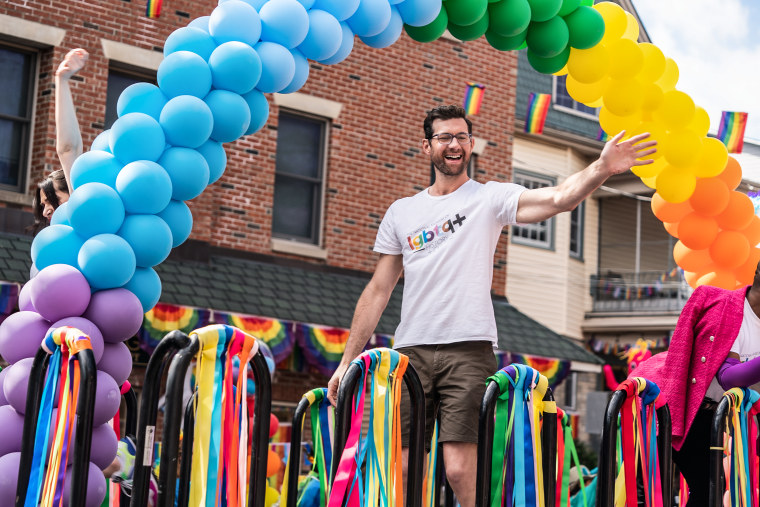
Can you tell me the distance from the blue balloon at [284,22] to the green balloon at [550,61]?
1.70 metres

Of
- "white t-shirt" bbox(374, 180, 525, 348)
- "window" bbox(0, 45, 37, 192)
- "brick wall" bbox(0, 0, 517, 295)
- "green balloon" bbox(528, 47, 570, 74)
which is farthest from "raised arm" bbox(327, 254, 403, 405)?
"window" bbox(0, 45, 37, 192)

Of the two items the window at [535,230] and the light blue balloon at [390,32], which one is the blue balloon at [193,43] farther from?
the window at [535,230]

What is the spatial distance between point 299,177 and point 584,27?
778 cm

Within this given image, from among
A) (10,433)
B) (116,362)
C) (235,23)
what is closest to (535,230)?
(235,23)

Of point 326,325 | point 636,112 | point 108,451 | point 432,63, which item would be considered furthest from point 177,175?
point 432,63

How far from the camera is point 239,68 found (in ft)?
17.0

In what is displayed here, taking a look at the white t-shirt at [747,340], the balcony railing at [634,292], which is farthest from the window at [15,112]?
the balcony railing at [634,292]

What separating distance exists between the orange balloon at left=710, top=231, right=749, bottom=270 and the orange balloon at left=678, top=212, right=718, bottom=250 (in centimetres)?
7

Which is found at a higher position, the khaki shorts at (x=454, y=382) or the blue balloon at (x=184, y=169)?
the blue balloon at (x=184, y=169)

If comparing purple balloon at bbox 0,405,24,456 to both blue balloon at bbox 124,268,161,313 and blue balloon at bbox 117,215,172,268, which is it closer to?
blue balloon at bbox 124,268,161,313

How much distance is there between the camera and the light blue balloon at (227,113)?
5.23 m

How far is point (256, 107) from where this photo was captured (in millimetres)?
5500

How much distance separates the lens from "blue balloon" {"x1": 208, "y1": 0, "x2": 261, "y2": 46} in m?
5.26

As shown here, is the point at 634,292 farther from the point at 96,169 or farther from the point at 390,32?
the point at 96,169
